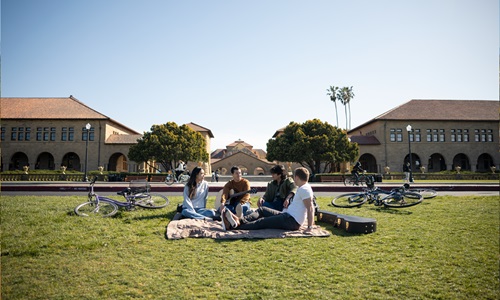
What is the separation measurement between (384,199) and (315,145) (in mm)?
28792

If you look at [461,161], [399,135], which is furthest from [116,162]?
[461,161]

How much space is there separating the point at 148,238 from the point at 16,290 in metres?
2.21

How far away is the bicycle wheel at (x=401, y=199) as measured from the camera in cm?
904

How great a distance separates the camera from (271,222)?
5.85m

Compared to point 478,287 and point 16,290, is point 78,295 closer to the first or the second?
point 16,290

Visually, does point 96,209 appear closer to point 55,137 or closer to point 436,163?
point 55,137

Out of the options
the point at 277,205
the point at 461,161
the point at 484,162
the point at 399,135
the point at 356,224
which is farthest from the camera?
the point at 461,161

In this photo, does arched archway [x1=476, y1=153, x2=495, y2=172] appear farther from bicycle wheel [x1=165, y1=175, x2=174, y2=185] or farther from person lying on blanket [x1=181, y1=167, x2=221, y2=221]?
person lying on blanket [x1=181, y1=167, x2=221, y2=221]

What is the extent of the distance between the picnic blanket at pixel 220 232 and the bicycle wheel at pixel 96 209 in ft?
7.89

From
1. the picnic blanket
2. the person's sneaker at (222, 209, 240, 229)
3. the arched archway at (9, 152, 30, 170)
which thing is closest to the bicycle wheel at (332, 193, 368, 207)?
the picnic blanket

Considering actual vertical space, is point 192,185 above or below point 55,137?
below

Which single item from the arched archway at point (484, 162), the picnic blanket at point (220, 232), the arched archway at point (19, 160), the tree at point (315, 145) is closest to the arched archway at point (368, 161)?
the tree at point (315, 145)

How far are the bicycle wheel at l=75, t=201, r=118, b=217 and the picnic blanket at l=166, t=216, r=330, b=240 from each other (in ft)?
7.89

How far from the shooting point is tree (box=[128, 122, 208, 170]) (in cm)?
3719
